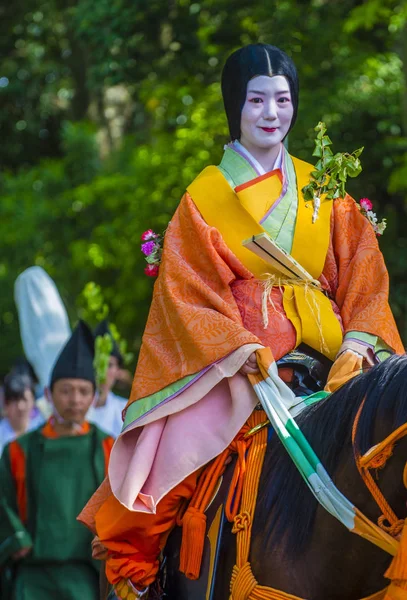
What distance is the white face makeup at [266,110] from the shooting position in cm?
498

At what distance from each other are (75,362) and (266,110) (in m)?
3.15

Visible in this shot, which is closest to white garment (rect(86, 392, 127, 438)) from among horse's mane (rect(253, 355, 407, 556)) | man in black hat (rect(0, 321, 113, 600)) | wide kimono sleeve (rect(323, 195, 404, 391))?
man in black hat (rect(0, 321, 113, 600))

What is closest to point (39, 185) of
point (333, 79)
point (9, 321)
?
point (9, 321)

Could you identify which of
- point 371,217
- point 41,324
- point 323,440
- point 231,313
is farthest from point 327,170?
point 41,324

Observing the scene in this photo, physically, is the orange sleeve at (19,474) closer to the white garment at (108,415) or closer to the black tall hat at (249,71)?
the white garment at (108,415)

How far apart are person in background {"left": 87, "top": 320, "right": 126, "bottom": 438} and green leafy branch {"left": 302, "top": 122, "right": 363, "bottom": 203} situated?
4.57 meters

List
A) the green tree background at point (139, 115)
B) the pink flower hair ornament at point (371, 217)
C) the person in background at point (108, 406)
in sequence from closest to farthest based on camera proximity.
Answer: the pink flower hair ornament at point (371, 217) → the person in background at point (108, 406) → the green tree background at point (139, 115)

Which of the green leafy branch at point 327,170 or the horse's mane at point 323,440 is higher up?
the green leafy branch at point 327,170

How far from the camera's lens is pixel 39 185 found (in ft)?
66.1

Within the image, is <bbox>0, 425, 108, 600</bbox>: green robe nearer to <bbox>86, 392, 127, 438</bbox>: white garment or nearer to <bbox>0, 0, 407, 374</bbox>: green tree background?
<bbox>86, 392, 127, 438</bbox>: white garment

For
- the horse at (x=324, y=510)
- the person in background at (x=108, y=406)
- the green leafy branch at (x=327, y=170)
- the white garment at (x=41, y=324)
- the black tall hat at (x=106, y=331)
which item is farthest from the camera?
the white garment at (x=41, y=324)

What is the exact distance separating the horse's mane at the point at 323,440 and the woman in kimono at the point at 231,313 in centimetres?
26

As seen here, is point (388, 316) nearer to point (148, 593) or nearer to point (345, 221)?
point (345, 221)

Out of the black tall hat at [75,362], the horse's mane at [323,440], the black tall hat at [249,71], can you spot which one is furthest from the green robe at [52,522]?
the horse's mane at [323,440]
